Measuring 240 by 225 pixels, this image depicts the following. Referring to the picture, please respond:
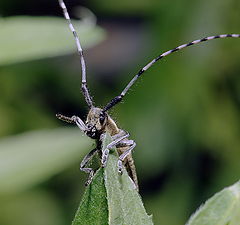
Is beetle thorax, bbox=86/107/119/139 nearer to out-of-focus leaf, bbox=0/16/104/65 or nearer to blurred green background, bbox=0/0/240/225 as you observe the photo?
out-of-focus leaf, bbox=0/16/104/65

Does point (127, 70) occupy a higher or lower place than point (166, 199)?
higher

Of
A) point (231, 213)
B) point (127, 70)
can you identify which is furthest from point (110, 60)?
point (231, 213)

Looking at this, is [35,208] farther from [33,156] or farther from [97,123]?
[97,123]

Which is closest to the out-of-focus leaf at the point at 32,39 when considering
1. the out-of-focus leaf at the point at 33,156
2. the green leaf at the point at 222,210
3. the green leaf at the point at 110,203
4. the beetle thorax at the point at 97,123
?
the beetle thorax at the point at 97,123

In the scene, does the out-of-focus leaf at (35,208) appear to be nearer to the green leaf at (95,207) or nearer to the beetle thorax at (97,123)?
the beetle thorax at (97,123)

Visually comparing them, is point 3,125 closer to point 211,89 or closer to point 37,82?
point 37,82

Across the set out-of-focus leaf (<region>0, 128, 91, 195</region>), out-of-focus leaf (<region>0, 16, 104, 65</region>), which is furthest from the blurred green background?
out-of-focus leaf (<region>0, 16, 104, 65</region>)
